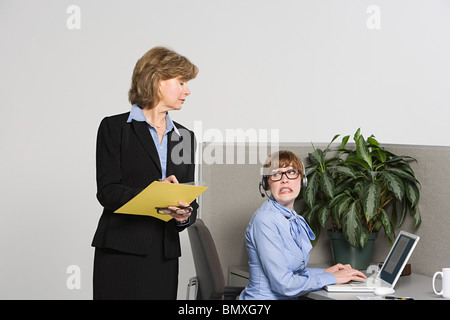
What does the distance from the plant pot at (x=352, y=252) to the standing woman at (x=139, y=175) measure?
0.99 metres

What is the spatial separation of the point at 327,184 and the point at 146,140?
106 cm

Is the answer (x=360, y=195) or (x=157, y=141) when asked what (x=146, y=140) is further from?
(x=360, y=195)

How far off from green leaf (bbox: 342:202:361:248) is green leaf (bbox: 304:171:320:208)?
18 cm

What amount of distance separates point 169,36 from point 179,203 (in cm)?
258

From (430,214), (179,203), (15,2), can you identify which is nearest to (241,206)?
(430,214)

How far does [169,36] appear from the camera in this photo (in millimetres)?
4277

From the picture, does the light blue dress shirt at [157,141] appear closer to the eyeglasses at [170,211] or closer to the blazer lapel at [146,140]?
the blazer lapel at [146,140]

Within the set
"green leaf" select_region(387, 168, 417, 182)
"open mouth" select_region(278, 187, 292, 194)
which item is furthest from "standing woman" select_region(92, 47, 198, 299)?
"green leaf" select_region(387, 168, 417, 182)

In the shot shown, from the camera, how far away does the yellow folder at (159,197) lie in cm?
179

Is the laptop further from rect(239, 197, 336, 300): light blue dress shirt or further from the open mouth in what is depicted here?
the open mouth

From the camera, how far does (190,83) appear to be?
4297 mm

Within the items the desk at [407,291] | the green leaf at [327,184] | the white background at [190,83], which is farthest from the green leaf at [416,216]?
the white background at [190,83]

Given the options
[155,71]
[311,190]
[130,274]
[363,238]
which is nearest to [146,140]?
[155,71]

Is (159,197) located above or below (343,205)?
above
